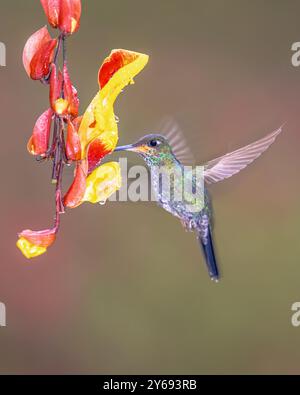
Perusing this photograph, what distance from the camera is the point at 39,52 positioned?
2.55 ft

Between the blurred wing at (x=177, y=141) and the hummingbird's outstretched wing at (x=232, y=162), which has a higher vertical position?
the blurred wing at (x=177, y=141)

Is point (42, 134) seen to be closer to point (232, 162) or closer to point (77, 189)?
point (77, 189)

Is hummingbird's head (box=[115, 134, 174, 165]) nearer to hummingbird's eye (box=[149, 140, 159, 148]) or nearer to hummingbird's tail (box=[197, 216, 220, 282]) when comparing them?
hummingbird's eye (box=[149, 140, 159, 148])

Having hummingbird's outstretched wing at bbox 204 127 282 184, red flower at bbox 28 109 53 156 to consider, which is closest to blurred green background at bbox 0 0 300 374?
hummingbird's outstretched wing at bbox 204 127 282 184

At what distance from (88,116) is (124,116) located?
105 cm

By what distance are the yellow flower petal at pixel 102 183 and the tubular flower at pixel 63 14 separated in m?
0.22

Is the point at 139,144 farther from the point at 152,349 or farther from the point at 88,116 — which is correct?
the point at 152,349

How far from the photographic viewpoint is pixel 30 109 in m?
1.87

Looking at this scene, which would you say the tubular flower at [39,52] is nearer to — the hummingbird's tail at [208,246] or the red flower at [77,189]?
the red flower at [77,189]

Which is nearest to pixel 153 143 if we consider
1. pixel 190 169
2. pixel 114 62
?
pixel 190 169

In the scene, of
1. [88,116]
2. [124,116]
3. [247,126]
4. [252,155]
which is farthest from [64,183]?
[247,126]

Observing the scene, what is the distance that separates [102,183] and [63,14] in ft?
0.81

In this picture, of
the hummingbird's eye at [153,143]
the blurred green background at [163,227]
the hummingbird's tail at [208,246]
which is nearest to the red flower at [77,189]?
the hummingbird's eye at [153,143]

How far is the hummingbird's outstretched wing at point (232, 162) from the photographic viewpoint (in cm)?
102
